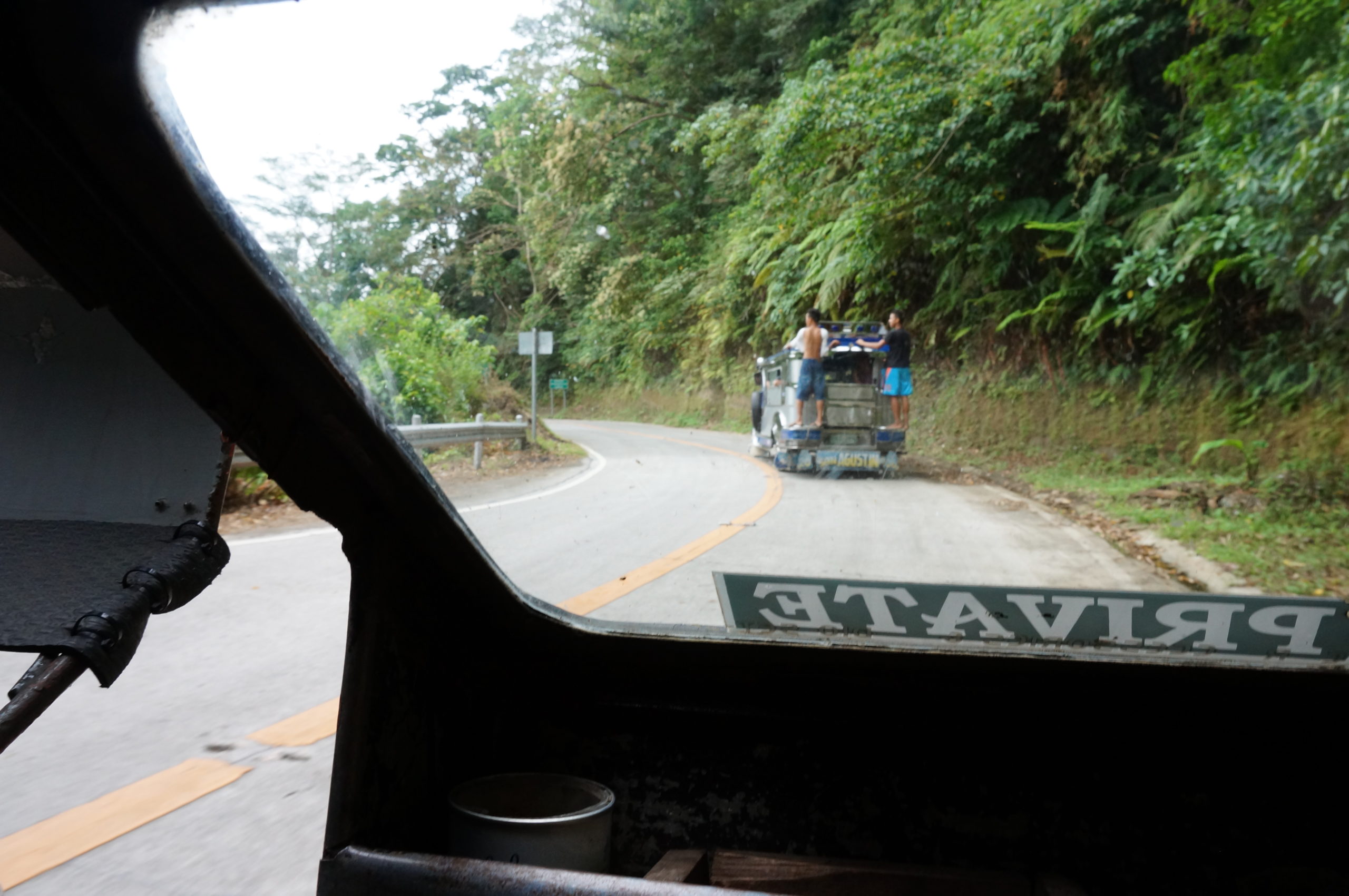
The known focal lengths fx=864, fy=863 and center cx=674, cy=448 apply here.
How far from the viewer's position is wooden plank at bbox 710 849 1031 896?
1.62m

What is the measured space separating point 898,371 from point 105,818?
9.88 feet

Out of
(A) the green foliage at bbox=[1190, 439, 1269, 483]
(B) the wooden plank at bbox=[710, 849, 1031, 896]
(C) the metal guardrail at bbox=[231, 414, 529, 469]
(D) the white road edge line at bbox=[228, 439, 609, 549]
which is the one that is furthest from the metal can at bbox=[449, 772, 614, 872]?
(A) the green foliage at bbox=[1190, 439, 1269, 483]

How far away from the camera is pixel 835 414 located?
5.25m

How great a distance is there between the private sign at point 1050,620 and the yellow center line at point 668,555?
0.53 m

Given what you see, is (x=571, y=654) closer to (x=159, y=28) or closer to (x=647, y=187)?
(x=647, y=187)

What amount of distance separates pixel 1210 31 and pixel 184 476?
1942 mm

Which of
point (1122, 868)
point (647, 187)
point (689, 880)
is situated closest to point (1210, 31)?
point (647, 187)

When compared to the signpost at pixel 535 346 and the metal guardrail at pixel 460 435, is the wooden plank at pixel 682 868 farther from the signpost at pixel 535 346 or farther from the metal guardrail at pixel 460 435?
the signpost at pixel 535 346

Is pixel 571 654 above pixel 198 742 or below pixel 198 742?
above

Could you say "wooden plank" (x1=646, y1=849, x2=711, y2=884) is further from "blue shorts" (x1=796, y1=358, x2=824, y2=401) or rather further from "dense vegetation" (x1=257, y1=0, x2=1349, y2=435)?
"blue shorts" (x1=796, y1=358, x2=824, y2=401)

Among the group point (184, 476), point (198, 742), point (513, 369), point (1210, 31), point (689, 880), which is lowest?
point (198, 742)

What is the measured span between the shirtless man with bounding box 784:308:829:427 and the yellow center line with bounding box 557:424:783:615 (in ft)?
3.24

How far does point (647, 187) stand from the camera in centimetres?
226

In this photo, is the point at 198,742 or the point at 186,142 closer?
the point at 186,142
